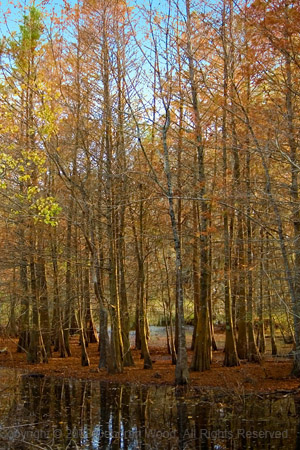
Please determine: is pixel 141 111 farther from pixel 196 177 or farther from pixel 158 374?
pixel 158 374

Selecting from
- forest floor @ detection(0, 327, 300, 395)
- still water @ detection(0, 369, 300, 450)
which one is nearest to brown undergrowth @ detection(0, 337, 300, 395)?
forest floor @ detection(0, 327, 300, 395)

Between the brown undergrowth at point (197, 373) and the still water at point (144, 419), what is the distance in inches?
28.3

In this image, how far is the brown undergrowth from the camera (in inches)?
423

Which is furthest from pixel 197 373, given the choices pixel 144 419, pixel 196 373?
pixel 144 419

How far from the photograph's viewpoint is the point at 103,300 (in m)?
14.7

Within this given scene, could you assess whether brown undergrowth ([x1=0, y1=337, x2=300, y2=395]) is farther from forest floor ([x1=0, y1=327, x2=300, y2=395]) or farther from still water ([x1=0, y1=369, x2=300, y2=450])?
still water ([x1=0, y1=369, x2=300, y2=450])

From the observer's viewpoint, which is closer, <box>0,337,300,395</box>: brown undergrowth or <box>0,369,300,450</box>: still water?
<box>0,369,300,450</box>: still water

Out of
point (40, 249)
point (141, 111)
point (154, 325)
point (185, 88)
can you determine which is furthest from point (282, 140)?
point (154, 325)

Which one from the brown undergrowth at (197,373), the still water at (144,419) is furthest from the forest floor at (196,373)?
the still water at (144,419)

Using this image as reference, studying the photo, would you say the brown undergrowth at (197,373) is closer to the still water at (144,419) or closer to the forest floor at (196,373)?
the forest floor at (196,373)

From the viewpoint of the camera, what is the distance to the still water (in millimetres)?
6691

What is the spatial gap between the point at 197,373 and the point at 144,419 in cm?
535

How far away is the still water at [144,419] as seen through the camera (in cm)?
669

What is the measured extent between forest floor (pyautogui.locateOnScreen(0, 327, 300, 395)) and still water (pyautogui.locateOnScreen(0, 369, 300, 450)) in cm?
70
